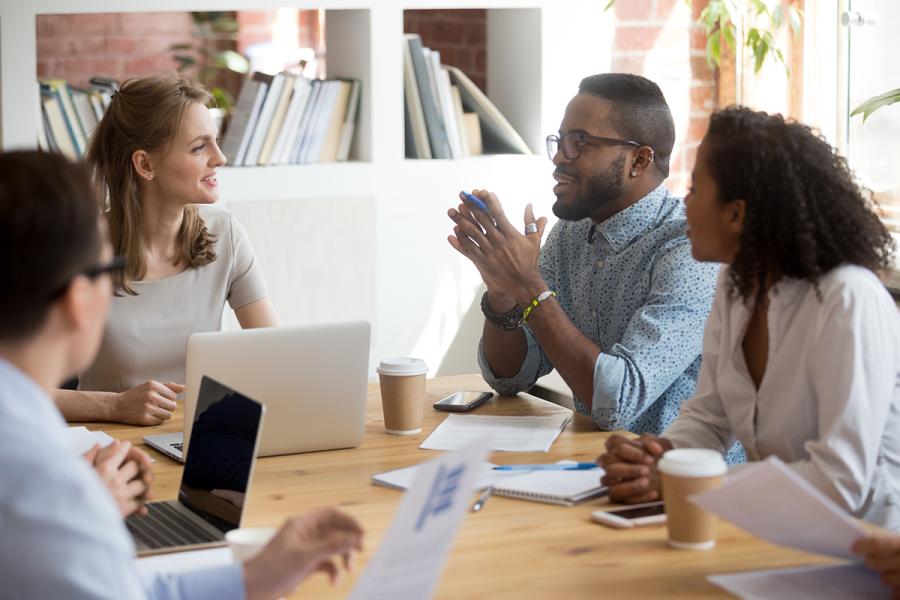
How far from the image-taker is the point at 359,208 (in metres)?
3.54

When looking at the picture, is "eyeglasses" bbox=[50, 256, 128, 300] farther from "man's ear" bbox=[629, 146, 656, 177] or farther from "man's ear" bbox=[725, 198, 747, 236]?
"man's ear" bbox=[629, 146, 656, 177]

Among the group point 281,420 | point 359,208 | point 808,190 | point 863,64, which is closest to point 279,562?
point 281,420

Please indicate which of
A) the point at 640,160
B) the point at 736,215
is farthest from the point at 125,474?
the point at 640,160

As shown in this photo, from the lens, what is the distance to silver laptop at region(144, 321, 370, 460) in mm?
1861

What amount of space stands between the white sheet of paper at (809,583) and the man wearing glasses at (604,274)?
73cm

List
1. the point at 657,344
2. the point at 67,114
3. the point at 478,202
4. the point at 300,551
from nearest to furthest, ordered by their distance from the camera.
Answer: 1. the point at 300,551
2. the point at 657,344
3. the point at 478,202
4. the point at 67,114

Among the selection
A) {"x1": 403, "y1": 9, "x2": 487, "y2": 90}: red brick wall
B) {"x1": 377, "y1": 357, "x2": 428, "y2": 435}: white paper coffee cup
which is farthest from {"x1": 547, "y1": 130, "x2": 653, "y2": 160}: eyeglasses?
{"x1": 403, "y1": 9, "x2": 487, "y2": 90}: red brick wall

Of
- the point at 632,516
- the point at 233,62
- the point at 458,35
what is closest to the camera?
the point at 632,516

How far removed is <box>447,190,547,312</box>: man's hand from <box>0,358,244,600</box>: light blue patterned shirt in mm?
1340

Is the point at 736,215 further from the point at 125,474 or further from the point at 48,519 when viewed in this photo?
the point at 48,519

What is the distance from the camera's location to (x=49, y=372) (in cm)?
102

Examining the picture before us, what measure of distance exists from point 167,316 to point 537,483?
1.11 metres

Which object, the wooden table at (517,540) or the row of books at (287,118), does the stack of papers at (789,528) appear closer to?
the wooden table at (517,540)

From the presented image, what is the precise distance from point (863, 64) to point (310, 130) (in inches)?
61.9
